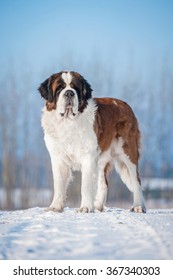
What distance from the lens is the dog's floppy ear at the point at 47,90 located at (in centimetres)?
562

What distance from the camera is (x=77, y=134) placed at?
5.66 m

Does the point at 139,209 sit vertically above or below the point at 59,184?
below

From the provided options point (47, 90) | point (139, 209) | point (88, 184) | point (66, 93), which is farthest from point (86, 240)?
point (139, 209)

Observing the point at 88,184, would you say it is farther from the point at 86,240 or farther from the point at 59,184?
the point at 86,240

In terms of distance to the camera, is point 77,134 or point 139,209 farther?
point 139,209

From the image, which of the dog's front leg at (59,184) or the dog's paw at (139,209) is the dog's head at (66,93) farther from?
the dog's paw at (139,209)

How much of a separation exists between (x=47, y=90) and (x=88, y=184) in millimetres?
1204

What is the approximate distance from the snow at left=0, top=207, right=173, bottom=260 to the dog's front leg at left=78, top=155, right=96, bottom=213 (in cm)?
79

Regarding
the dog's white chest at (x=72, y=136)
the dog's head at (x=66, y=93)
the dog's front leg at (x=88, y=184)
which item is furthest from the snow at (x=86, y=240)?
the dog's head at (x=66, y=93)

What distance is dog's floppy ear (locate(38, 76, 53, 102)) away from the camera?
221 inches

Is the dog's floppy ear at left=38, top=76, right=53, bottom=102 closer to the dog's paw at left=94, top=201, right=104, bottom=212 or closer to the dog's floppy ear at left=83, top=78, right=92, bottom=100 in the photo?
the dog's floppy ear at left=83, top=78, right=92, bottom=100

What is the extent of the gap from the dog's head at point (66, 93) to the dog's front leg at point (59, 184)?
2.08 ft
